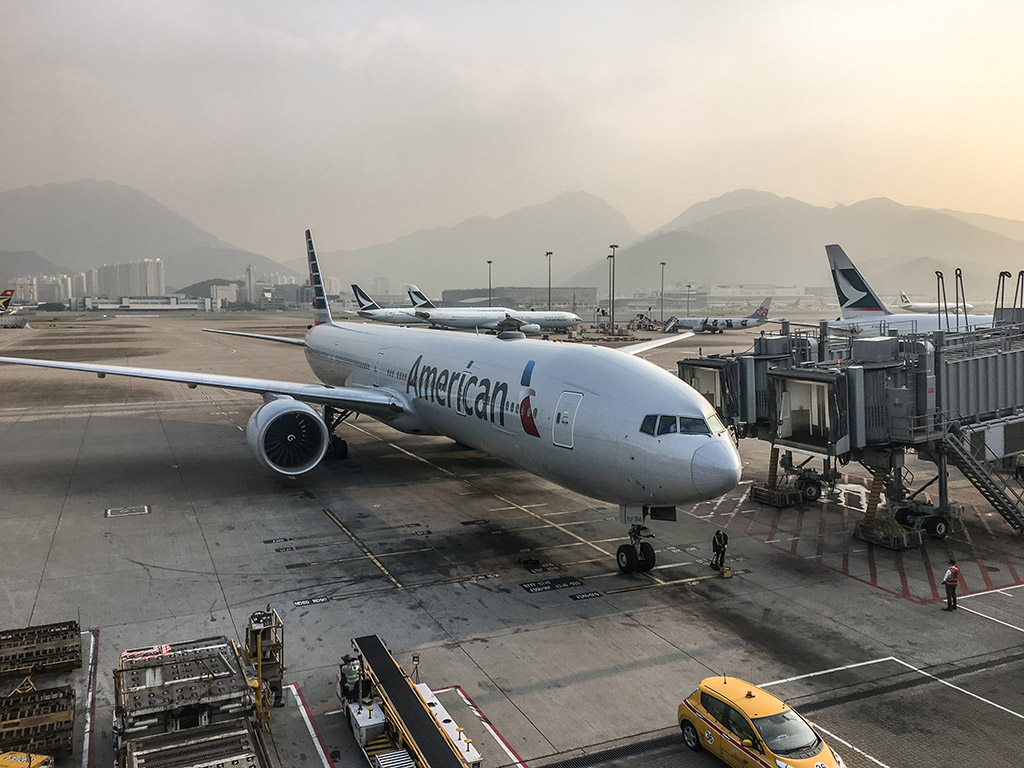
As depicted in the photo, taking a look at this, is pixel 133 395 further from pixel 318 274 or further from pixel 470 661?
pixel 470 661

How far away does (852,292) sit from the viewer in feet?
196

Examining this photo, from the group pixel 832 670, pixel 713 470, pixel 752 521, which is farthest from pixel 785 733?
pixel 752 521

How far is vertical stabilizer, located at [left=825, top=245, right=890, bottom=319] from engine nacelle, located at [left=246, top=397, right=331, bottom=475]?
46.2 metres

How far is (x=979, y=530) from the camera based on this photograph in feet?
76.4

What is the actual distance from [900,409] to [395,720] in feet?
54.1

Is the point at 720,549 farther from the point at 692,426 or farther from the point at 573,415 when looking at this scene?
the point at 573,415

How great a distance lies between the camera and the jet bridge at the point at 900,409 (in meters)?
21.7

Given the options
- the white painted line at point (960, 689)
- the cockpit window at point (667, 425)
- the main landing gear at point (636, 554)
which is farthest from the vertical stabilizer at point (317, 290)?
the white painted line at point (960, 689)

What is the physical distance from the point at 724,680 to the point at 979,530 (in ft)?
50.3

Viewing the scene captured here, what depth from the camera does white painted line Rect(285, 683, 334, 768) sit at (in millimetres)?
11391

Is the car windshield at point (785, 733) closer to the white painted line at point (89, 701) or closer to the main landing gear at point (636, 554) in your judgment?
the main landing gear at point (636, 554)

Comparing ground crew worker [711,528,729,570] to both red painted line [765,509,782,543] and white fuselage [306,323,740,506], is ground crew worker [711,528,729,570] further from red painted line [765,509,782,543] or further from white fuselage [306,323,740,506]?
red painted line [765,509,782,543]

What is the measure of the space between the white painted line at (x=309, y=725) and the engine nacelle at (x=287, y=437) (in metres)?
12.6

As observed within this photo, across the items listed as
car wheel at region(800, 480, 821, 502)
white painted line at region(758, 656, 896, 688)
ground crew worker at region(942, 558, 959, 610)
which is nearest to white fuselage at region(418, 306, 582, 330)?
car wheel at region(800, 480, 821, 502)
